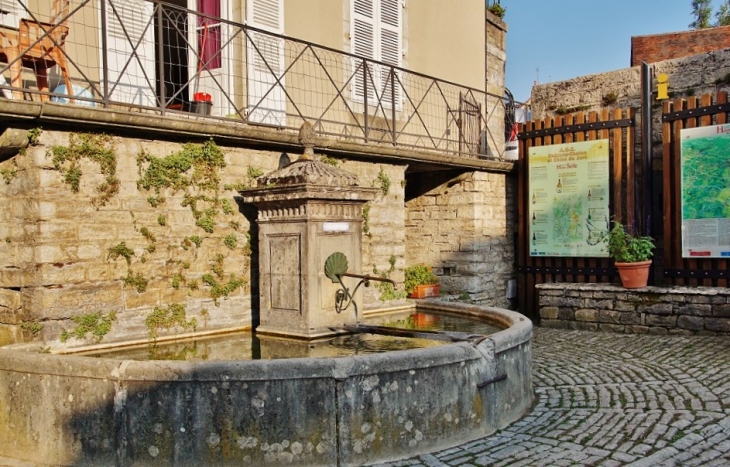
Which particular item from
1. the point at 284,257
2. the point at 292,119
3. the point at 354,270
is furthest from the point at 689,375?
the point at 292,119

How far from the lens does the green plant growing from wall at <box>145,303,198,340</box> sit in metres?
6.00

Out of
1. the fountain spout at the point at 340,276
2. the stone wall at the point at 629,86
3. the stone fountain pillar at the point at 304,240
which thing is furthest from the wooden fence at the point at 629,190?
the fountain spout at the point at 340,276

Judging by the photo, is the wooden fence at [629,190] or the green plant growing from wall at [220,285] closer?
the green plant growing from wall at [220,285]

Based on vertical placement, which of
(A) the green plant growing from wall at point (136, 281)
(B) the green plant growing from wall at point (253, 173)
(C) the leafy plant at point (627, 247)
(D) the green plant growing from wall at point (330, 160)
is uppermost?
(D) the green plant growing from wall at point (330, 160)

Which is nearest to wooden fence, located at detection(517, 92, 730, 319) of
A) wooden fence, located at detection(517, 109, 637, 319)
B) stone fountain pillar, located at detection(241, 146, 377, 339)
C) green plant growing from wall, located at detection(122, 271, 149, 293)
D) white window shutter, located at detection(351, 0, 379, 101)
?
wooden fence, located at detection(517, 109, 637, 319)

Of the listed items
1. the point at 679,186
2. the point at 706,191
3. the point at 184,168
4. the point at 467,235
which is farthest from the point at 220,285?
the point at 706,191

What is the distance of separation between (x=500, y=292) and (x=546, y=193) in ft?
5.65

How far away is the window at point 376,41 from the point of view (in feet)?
32.3

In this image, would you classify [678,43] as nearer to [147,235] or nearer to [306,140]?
[306,140]

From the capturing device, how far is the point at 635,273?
9.14m

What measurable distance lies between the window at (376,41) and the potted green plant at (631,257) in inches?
146

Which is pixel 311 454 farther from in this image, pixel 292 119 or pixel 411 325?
pixel 292 119

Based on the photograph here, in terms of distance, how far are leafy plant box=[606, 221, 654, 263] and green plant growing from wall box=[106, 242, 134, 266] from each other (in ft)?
20.9

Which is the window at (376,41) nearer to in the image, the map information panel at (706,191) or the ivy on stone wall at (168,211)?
the ivy on stone wall at (168,211)
